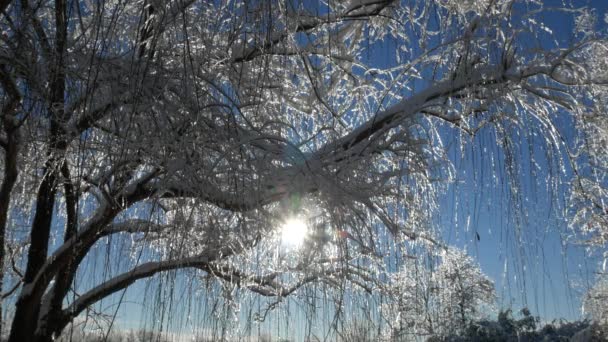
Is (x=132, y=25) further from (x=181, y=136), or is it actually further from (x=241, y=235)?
(x=241, y=235)

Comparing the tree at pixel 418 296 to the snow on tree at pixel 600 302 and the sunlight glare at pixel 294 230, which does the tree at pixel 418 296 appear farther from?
the snow on tree at pixel 600 302

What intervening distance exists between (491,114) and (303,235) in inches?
50.3

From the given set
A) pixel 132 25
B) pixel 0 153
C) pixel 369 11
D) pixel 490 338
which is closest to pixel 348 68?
pixel 369 11

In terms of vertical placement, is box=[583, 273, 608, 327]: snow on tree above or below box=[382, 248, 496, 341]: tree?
above

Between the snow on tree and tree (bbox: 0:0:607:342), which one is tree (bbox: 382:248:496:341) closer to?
tree (bbox: 0:0:607:342)

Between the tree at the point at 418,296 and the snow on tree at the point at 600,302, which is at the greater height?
the snow on tree at the point at 600,302

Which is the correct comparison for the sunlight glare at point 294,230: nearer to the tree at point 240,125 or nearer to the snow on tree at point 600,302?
the tree at point 240,125

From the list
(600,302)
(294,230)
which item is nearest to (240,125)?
(294,230)

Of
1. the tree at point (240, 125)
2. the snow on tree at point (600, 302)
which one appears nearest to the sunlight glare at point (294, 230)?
the tree at point (240, 125)

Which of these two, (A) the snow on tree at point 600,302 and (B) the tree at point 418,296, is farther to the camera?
(A) the snow on tree at point 600,302

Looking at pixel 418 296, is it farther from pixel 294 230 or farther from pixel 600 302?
pixel 600 302

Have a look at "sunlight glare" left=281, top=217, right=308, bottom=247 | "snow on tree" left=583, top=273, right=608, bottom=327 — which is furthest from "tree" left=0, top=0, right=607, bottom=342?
"snow on tree" left=583, top=273, right=608, bottom=327

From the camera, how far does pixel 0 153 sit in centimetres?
487

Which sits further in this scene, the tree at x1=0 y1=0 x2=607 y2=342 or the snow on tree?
the snow on tree
